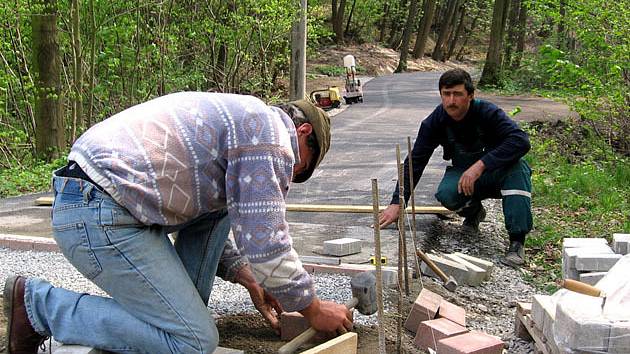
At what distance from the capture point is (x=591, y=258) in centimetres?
399

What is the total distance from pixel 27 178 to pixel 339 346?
8.06m

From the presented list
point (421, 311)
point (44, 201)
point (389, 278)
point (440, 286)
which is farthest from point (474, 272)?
point (44, 201)

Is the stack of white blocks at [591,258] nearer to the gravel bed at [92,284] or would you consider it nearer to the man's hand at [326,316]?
the gravel bed at [92,284]

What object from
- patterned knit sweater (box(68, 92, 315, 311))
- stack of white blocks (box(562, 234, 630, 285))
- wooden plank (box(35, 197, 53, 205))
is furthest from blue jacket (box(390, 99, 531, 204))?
wooden plank (box(35, 197, 53, 205))

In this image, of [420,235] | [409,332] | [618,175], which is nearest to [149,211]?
[409,332]

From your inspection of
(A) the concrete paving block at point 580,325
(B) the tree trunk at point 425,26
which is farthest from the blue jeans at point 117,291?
(B) the tree trunk at point 425,26

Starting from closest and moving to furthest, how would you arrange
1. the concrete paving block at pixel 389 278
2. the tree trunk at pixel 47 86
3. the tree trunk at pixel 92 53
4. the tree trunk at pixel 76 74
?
the concrete paving block at pixel 389 278, the tree trunk at pixel 47 86, the tree trunk at pixel 76 74, the tree trunk at pixel 92 53

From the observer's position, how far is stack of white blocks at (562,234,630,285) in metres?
3.96

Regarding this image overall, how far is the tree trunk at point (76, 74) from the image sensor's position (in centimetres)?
1146

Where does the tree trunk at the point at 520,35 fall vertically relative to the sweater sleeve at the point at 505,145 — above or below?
below

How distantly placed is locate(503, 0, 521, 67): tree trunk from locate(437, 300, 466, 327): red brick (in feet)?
79.0

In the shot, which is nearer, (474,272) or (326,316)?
(326,316)

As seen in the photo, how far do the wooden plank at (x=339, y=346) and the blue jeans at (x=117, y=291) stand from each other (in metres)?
0.42

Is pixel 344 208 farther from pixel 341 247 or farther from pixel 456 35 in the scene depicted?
pixel 456 35
